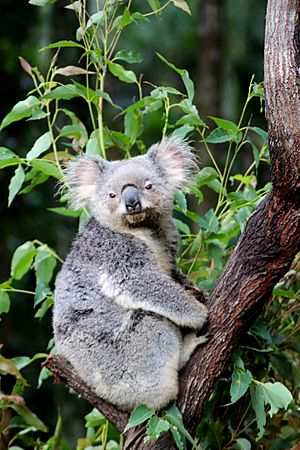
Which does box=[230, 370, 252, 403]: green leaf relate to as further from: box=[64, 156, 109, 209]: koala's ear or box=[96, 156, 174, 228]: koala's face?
box=[64, 156, 109, 209]: koala's ear

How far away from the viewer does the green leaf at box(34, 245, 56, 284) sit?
4598 mm

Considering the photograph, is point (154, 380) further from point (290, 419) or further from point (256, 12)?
point (256, 12)

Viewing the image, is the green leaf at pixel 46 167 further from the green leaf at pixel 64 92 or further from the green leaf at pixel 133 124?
the green leaf at pixel 133 124

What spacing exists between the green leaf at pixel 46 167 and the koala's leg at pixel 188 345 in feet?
3.92

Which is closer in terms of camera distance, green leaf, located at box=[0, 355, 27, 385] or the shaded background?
green leaf, located at box=[0, 355, 27, 385]

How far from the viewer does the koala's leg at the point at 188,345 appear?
12.3 ft

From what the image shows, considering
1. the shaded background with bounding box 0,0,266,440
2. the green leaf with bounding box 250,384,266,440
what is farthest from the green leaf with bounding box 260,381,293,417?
the shaded background with bounding box 0,0,266,440

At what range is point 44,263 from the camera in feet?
15.2

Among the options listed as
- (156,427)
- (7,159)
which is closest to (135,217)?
(7,159)

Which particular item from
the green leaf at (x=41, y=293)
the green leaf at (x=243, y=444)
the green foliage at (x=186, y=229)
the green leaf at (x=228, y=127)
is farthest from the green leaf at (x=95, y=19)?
the green leaf at (x=243, y=444)

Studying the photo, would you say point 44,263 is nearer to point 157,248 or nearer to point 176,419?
point 157,248

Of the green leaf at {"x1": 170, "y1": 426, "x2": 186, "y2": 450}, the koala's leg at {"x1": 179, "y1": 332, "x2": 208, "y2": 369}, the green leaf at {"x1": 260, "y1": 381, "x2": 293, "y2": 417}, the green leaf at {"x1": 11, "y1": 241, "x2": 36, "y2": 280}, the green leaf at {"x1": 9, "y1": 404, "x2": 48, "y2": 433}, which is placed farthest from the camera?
the green leaf at {"x1": 9, "y1": 404, "x2": 48, "y2": 433}

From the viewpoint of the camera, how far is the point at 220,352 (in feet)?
12.2

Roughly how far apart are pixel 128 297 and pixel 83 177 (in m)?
0.82
